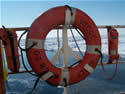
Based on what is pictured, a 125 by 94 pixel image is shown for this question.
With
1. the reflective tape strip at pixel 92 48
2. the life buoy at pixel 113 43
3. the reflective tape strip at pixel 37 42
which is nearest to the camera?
the reflective tape strip at pixel 37 42

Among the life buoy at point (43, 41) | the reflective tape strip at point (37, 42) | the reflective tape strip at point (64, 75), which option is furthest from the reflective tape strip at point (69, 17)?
the reflective tape strip at point (64, 75)

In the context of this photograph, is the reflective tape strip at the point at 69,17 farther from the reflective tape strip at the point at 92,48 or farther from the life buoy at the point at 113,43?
the life buoy at the point at 113,43

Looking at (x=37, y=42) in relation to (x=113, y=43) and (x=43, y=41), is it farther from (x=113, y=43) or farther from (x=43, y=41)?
(x=113, y=43)

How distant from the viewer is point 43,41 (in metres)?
1.14

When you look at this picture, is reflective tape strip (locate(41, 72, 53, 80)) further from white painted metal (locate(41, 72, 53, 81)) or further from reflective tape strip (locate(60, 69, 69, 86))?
reflective tape strip (locate(60, 69, 69, 86))

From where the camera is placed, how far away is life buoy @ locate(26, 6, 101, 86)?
3.63 feet

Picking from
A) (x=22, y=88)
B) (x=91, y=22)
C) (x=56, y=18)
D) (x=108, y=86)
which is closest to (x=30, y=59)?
(x=56, y=18)

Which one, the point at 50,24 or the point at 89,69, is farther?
the point at 89,69

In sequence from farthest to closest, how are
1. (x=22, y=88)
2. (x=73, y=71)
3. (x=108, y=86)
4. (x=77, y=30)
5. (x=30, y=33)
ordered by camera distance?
(x=108, y=86) → (x=22, y=88) → (x=77, y=30) → (x=73, y=71) → (x=30, y=33)

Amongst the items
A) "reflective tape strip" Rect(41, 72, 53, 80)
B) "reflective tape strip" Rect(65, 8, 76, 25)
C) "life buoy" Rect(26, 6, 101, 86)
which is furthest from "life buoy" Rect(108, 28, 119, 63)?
"reflective tape strip" Rect(41, 72, 53, 80)

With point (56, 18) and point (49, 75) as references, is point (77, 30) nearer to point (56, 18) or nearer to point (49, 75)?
point (56, 18)

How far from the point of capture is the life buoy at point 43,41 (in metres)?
1.11

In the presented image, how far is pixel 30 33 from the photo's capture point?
3.60 feet

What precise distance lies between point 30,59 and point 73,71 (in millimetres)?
433
